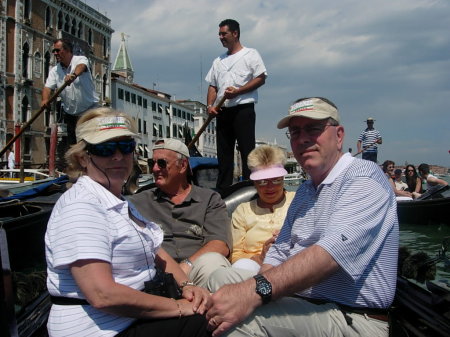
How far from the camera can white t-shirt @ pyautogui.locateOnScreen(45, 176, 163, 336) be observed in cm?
121

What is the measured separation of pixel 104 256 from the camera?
1220 mm

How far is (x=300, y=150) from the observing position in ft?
5.35

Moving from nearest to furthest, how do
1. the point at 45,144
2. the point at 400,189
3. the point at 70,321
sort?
the point at 70,321, the point at 400,189, the point at 45,144

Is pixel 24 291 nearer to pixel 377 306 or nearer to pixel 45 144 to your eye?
pixel 377 306

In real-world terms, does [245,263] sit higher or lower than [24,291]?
higher

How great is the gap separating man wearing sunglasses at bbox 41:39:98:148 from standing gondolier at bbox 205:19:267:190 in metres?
1.06

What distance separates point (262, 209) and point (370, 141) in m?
6.32

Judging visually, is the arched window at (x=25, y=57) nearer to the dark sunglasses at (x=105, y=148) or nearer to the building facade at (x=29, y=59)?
the building facade at (x=29, y=59)

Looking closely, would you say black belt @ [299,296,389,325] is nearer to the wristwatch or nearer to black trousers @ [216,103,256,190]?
the wristwatch

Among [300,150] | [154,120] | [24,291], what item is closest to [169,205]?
[24,291]

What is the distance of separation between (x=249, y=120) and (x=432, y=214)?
3653 millimetres

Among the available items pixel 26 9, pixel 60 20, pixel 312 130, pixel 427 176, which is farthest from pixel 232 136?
pixel 60 20

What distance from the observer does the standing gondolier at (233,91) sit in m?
3.66

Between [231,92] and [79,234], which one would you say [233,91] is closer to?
[231,92]
